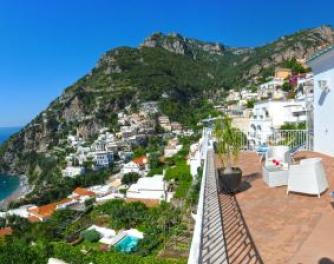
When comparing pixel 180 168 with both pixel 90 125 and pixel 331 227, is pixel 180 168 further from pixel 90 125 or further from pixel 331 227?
pixel 90 125

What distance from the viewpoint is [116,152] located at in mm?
85188

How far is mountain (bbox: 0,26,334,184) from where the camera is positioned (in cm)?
10762

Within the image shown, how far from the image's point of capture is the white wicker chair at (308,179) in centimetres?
629

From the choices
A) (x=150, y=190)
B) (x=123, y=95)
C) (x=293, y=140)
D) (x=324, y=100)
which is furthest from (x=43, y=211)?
(x=123, y=95)

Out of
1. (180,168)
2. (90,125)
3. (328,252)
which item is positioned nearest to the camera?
(328,252)

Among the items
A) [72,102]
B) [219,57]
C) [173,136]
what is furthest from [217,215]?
[219,57]

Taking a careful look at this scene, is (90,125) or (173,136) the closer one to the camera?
(173,136)

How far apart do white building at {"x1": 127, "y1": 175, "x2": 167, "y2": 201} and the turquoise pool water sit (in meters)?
13.1

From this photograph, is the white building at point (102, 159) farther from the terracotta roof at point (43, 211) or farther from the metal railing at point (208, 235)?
the metal railing at point (208, 235)

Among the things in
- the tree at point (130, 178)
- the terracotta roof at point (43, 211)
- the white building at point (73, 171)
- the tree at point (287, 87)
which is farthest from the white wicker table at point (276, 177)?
the white building at point (73, 171)

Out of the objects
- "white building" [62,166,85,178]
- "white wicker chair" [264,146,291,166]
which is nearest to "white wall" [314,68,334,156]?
"white wicker chair" [264,146,291,166]

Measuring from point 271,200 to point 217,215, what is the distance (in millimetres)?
1808

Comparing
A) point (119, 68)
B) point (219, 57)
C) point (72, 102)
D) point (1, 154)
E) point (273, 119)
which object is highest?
point (219, 57)

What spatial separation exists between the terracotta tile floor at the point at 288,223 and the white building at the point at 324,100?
2.46 metres
